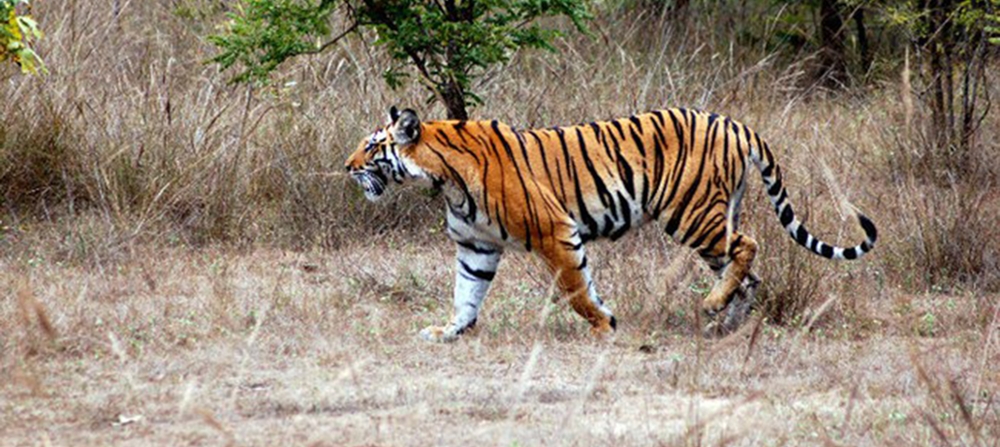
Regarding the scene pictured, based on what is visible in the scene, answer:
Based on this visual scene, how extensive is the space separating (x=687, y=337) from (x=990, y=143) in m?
4.58

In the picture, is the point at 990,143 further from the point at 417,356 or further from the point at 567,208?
the point at 417,356

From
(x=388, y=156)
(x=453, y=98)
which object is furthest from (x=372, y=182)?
(x=453, y=98)

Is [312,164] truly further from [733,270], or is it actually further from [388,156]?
[733,270]

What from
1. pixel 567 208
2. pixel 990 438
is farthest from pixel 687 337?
pixel 990 438

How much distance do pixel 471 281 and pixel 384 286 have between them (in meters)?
0.92

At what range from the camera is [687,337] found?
7016 mm

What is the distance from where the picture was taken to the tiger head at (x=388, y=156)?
6.92m

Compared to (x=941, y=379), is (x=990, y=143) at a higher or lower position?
lower

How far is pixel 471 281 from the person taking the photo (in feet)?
23.2

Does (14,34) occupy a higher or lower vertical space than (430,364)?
higher

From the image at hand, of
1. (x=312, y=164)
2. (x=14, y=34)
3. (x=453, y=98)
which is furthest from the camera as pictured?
(x=312, y=164)

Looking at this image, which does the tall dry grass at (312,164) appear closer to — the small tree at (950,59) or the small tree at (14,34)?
the small tree at (950,59)

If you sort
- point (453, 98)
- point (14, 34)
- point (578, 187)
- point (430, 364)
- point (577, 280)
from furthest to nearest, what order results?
point (453, 98) → point (14, 34) → point (578, 187) → point (577, 280) → point (430, 364)

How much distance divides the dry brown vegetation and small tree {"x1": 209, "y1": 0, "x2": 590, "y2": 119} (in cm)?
102
